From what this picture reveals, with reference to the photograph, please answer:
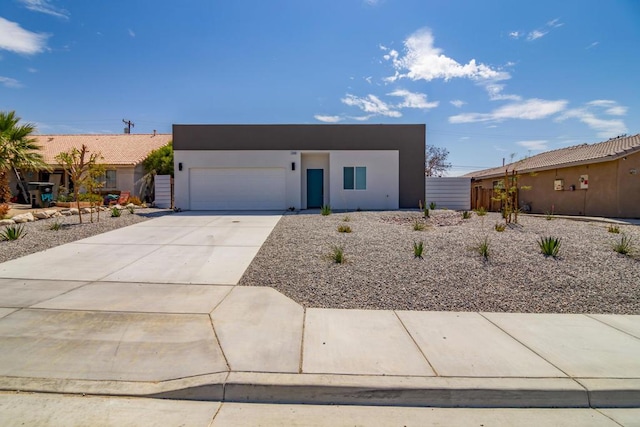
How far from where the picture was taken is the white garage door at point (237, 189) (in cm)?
1830

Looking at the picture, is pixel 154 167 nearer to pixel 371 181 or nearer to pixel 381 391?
pixel 371 181

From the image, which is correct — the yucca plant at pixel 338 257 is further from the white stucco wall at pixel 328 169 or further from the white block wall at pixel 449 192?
the white block wall at pixel 449 192

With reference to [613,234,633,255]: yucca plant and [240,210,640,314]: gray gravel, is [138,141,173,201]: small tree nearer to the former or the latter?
[240,210,640,314]: gray gravel

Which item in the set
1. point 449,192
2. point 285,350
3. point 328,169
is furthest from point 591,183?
point 285,350

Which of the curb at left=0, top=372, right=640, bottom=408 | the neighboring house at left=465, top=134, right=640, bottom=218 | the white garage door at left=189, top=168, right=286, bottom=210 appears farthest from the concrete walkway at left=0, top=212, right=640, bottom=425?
the white garage door at left=189, top=168, right=286, bottom=210

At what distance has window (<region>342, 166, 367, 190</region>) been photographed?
18.6m

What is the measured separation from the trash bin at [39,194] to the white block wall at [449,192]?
2064cm

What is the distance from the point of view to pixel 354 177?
61.0 feet

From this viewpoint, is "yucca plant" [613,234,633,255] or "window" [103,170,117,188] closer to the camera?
"yucca plant" [613,234,633,255]

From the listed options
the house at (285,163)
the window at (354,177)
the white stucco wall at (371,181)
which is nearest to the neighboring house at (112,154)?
the house at (285,163)

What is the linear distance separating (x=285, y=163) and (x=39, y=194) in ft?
42.4

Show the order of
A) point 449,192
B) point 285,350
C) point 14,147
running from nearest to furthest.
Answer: point 285,350 → point 14,147 → point 449,192

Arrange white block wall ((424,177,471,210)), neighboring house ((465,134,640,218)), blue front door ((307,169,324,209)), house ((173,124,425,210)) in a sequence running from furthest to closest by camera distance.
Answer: white block wall ((424,177,471,210))
blue front door ((307,169,324,209))
house ((173,124,425,210))
neighboring house ((465,134,640,218))

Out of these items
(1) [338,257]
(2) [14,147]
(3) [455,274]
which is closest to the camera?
(3) [455,274]
